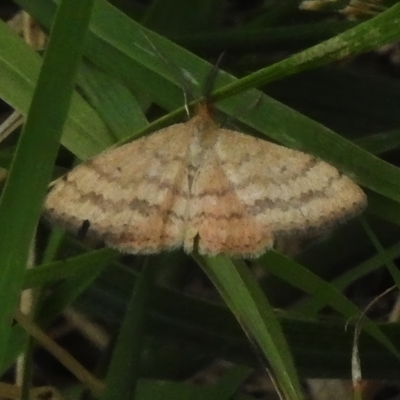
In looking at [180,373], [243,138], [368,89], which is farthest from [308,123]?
[180,373]

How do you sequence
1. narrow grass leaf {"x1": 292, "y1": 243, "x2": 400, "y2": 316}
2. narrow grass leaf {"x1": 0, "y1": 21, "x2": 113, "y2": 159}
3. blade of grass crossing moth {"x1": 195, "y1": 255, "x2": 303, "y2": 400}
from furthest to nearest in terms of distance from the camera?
narrow grass leaf {"x1": 292, "y1": 243, "x2": 400, "y2": 316} → narrow grass leaf {"x1": 0, "y1": 21, "x2": 113, "y2": 159} → blade of grass crossing moth {"x1": 195, "y1": 255, "x2": 303, "y2": 400}

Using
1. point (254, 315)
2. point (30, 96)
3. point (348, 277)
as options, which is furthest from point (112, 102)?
point (348, 277)

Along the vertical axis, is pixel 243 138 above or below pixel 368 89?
below

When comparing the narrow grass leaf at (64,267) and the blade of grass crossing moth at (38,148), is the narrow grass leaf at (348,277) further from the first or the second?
the blade of grass crossing moth at (38,148)

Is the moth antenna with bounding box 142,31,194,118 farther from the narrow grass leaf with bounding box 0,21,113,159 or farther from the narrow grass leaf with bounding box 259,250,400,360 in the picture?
the narrow grass leaf with bounding box 259,250,400,360

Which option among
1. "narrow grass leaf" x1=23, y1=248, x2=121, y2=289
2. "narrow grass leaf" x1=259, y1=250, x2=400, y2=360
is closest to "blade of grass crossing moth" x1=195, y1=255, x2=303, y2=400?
"narrow grass leaf" x1=259, y1=250, x2=400, y2=360

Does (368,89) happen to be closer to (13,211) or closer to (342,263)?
(342,263)

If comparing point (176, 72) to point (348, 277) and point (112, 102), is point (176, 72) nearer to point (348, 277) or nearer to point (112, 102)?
point (112, 102)
